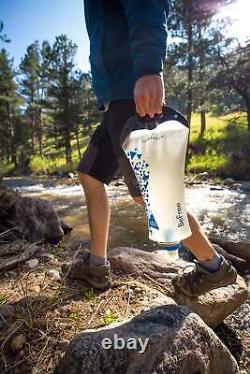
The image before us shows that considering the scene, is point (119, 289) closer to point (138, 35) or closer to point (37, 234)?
point (138, 35)

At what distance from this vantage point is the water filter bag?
2.02m

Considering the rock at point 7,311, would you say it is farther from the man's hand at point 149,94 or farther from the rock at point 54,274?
the man's hand at point 149,94

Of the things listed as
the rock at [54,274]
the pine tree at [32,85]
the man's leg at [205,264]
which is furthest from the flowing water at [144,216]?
the pine tree at [32,85]

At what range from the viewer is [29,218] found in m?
6.04

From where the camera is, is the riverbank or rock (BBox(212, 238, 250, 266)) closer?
the riverbank

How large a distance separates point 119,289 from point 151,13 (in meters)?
1.88

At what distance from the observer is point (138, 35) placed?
2004 millimetres

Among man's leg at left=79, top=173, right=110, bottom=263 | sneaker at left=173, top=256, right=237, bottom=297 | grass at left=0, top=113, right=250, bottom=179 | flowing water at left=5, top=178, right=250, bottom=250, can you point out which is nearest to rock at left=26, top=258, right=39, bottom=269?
man's leg at left=79, top=173, right=110, bottom=263

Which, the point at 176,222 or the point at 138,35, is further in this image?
the point at 176,222

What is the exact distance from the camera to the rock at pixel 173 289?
9.63 ft

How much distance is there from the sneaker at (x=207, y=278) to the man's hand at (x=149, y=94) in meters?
1.17

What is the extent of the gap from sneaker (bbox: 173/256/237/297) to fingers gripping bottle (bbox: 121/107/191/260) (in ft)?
1.72

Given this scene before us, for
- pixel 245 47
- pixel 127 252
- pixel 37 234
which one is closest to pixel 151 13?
pixel 127 252

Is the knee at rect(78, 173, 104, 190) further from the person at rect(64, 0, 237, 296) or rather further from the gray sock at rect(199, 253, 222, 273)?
the gray sock at rect(199, 253, 222, 273)
